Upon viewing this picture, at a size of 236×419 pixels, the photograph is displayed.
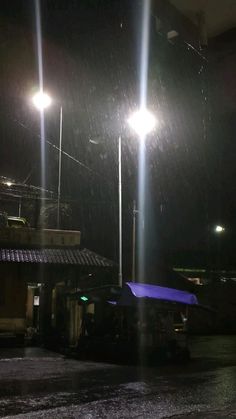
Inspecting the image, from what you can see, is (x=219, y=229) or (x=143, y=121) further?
(x=219, y=229)

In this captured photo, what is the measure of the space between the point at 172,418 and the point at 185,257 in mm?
32616

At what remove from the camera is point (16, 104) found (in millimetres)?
18484

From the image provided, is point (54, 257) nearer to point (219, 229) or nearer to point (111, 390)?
point (111, 390)

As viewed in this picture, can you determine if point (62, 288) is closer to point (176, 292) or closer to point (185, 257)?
point (176, 292)

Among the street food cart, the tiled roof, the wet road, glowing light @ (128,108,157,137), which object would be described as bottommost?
the wet road

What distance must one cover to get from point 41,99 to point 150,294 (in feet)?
25.5

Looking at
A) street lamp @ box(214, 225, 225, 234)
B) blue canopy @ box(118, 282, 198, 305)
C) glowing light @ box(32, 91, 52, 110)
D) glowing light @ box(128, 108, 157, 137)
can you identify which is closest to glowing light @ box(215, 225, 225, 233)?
street lamp @ box(214, 225, 225, 234)

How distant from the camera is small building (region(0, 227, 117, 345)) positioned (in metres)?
20.0

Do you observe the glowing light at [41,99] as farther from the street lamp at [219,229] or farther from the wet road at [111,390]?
the street lamp at [219,229]

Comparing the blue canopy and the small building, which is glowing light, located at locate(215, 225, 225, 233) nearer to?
the small building

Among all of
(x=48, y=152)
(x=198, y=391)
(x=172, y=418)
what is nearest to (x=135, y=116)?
(x=48, y=152)

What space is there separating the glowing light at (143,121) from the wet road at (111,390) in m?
7.92

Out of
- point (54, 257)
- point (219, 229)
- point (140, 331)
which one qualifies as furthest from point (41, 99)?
point (219, 229)

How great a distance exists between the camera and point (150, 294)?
53.3 feet
